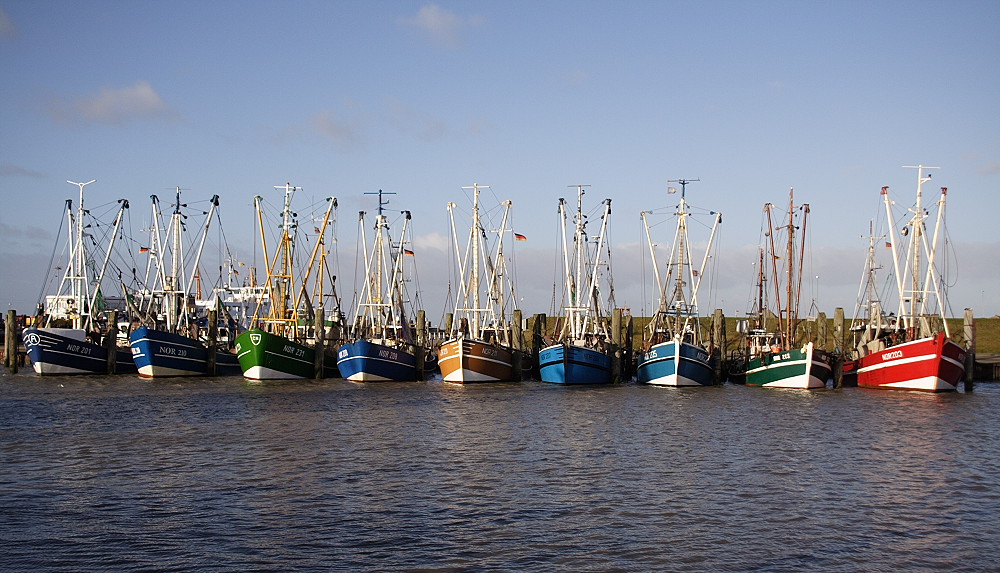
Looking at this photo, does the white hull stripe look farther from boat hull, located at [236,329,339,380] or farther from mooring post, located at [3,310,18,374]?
mooring post, located at [3,310,18,374]

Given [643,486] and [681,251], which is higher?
[681,251]

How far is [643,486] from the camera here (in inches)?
1063

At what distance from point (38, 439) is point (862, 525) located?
27733 mm

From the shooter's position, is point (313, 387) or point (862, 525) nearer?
point (862, 525)

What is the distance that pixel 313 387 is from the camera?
64.0 metres

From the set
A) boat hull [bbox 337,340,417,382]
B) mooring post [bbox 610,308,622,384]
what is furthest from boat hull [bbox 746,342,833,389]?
boat hull [bbox 337,340,417,382]

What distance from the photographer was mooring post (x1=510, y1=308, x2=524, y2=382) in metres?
71.4

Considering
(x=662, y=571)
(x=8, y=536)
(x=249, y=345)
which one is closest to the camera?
(x=662, y=571)

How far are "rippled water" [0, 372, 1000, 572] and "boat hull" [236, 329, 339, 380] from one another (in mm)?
19229

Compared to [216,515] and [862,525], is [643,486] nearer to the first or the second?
[862,525]

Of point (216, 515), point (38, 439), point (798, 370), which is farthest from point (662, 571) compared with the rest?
point (798, 370)

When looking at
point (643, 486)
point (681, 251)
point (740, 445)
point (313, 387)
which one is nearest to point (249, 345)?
point (313, 387)

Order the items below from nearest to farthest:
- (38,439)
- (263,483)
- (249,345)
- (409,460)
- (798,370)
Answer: (263,483)
(409,460)
(38,439)
(798,370)
(249,345)

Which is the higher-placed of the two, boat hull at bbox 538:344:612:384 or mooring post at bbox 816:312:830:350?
mooring post at bbox 816:312:830:350
